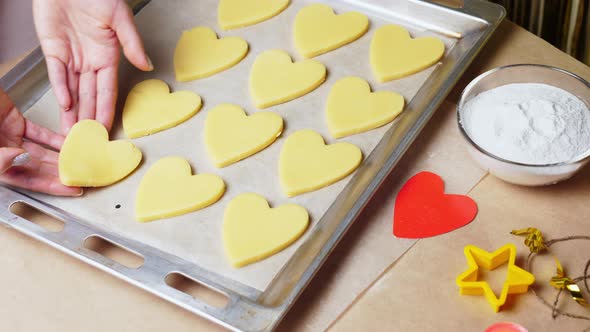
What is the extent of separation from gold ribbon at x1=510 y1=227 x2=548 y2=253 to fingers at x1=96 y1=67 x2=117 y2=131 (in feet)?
2.10

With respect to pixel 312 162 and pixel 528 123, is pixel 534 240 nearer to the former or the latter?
pixel 528 123

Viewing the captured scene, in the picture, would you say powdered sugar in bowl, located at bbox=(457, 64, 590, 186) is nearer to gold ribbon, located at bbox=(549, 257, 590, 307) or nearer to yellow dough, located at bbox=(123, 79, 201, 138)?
gold ribbon, located at bbox=(549, 257, 590, 307)

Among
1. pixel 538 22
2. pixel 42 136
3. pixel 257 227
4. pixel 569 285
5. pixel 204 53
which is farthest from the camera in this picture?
pixel 538 22

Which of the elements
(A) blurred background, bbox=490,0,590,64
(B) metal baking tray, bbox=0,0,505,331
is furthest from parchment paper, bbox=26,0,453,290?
(A) blurred background, bbox=490,0,590,64

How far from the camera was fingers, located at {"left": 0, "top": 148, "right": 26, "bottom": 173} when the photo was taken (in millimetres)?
918

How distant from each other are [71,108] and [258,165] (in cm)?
32

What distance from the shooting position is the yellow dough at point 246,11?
1.23 metres

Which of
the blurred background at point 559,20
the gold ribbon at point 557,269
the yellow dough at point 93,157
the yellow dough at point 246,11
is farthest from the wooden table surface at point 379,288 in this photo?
the blurred background at point 559,20

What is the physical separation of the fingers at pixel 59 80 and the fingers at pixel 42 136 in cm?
5

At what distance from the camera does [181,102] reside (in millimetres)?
1096

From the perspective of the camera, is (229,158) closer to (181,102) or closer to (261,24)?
(181,102)

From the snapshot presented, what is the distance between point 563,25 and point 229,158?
87 cm

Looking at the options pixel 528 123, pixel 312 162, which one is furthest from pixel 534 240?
pixel 312 162

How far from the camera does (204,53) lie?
1.18m
